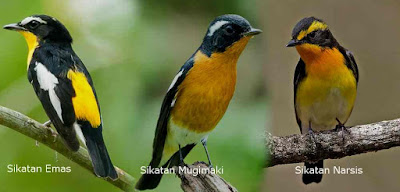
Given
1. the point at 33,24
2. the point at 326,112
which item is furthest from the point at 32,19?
the point at 326,112

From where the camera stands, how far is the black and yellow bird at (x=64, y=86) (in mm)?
1657

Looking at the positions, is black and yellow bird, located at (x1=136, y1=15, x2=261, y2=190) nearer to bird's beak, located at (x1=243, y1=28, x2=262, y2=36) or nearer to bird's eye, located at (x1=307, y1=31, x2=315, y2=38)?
bird's beak, located at (x1=243, y1=28, x2=262, y2=36)

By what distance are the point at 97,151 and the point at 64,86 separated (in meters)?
0.15

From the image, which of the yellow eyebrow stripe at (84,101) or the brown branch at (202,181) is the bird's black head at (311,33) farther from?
the yellow eyebrow stripe at (84,101)

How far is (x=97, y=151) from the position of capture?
5.44ft

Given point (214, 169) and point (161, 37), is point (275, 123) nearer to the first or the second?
point (214, 169)

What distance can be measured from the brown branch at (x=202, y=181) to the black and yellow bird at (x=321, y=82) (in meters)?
0.24

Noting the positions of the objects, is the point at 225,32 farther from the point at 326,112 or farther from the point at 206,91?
the point at 326,112

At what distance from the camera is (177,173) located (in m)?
1.76

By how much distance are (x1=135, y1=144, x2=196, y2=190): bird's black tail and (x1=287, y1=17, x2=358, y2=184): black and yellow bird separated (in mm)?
Result: 290

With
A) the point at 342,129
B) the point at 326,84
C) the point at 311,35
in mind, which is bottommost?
the point at 342,129

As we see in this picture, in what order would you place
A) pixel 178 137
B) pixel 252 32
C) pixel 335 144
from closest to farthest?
1. pixel 252 32
2. pixel 178 137
3. pixel 335 144

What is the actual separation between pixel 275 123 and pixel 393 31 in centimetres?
38

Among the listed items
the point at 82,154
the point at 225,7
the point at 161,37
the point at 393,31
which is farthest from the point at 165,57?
the point at 393,31
